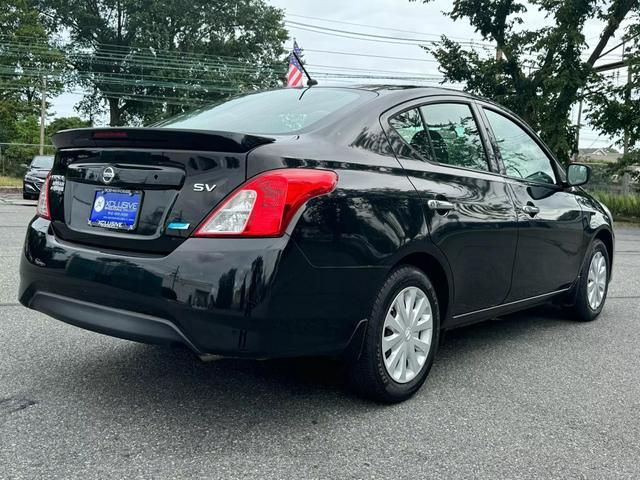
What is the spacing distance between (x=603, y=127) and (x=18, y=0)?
1498 inches

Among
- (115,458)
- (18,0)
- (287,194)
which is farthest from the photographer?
(18,0)

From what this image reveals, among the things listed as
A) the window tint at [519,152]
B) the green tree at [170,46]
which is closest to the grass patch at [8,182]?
the green tree at [170,46]

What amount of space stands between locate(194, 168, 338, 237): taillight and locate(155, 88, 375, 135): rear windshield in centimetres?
49

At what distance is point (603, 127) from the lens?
21703mm

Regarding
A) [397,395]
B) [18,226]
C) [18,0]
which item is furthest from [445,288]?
[18,0]

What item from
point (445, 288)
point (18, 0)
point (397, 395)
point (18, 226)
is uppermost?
point (18, 0)

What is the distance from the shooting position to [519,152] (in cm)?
454

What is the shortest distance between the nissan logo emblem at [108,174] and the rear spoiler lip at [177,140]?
0.12 m

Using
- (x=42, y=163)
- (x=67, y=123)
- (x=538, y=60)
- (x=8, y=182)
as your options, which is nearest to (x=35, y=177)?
(x=42, y=163)

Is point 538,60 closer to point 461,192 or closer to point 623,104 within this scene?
point 623,104

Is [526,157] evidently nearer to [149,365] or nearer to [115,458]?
[149,365]

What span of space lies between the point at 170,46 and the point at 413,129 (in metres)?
45.1

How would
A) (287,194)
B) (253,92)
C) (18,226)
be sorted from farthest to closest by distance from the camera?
1. (18,226)
2. (253,92)
3. (287,194)

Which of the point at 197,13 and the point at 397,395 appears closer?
the point at 397,395
